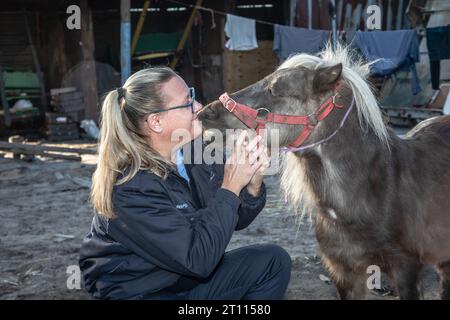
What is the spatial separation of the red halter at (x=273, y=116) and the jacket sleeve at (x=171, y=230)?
587 mm

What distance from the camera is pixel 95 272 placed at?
95.2 inches

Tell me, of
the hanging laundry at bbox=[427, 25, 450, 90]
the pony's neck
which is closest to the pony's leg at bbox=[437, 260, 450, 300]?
the pony's neck

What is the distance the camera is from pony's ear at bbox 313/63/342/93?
2.68 meters

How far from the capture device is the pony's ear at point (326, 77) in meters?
2.68

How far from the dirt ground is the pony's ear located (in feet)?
3.55

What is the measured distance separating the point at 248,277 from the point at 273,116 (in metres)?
0.81

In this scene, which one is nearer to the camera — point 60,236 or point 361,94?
point 361,94

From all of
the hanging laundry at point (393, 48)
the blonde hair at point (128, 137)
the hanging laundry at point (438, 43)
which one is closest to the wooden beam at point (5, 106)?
the hanging laundry at point (393, 48)

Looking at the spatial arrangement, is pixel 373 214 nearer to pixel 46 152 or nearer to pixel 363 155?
pixel 363 155

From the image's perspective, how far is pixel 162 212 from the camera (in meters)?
2.27

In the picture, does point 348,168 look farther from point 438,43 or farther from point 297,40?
point 297,40

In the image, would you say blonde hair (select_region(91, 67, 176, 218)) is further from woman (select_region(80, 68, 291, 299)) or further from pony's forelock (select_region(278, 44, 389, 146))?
pony's forelock (select_region(278, 44, 389, 146))

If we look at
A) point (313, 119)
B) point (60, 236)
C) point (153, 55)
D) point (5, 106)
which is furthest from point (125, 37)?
point (313, 119)
